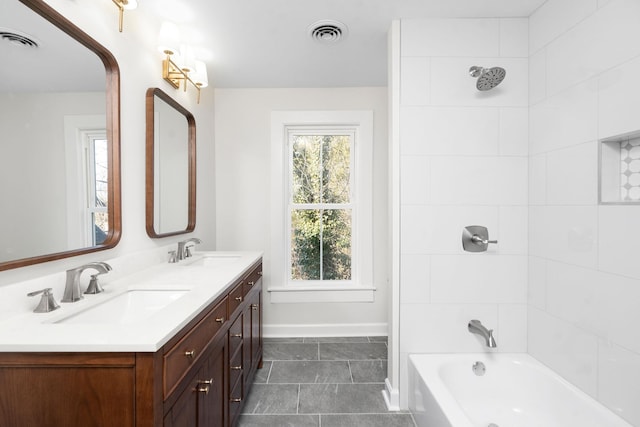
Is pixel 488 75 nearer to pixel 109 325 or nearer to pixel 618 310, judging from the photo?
pixel 618 310

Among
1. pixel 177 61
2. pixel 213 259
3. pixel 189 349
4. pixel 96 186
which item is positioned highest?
pixel 177 61

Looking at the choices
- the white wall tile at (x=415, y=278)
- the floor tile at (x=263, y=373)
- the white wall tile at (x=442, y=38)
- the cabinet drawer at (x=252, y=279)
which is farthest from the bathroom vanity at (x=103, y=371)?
the white wall tile at (x=442, y=38)

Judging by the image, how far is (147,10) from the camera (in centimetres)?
166

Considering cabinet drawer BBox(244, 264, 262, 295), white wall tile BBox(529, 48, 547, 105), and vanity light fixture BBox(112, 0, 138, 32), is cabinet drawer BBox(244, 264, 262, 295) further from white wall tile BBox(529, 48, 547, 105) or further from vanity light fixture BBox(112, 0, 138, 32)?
white wall tile BBox(529, 48, 547, 105)

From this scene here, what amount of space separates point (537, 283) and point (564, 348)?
0.35m

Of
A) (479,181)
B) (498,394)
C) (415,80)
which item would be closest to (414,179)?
(479,181)

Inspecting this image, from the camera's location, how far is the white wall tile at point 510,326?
179 centimetres

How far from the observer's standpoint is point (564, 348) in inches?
59.6

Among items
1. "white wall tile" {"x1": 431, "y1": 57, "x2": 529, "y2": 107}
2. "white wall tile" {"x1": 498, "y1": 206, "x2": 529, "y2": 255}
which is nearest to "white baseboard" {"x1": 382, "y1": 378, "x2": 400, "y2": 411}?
"white wall tile" {"x1": 498, "y1": 206, "x2": 529, "y2": 255}

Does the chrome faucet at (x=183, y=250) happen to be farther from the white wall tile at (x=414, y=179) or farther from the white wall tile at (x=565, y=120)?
the white wall tile at (x=565, y=120)

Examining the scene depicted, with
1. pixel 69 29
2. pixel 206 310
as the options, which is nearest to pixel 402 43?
pixel 69 29

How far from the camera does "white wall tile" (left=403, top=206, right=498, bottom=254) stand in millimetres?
1779

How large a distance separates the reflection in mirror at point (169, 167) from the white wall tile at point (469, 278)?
1.72 metres

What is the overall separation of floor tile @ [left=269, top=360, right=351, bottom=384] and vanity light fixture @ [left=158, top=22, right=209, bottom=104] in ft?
7.17
